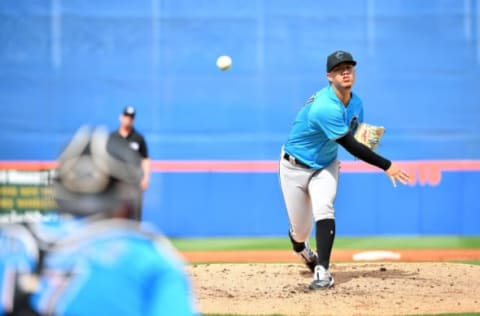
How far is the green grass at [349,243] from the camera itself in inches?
435

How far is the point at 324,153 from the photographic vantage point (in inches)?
262

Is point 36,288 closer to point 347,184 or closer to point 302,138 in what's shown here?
point 302,138

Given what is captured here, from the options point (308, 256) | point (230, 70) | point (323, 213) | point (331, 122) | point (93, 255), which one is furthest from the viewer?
point (230, 70)

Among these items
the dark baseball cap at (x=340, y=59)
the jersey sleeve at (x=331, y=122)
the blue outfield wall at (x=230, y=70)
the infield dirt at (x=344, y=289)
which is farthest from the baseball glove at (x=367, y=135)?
the blue outfield wall at (x=230, y=70)

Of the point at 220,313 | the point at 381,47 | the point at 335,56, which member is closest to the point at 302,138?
the point at 335,56

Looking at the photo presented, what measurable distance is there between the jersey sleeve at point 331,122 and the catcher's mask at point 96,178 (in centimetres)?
456

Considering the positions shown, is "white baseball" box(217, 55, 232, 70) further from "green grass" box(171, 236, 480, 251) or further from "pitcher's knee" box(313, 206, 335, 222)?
"pitcher's knee" box(313, 206, 335, 222)

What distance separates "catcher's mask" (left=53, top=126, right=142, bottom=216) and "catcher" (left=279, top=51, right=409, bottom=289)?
458 cm

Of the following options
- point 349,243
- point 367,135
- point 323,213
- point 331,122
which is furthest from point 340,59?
point 349,243

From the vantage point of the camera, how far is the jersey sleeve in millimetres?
6273

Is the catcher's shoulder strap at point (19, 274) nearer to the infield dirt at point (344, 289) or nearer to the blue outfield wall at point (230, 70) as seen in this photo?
the infield dirt at point (344, 289)

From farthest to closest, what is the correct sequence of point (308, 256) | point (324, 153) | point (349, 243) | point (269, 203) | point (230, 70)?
point (230, 70) < point (269, 203) < point (349, 243) < point (308, 256) < point (324, 153)

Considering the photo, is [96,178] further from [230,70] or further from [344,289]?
[230,70]

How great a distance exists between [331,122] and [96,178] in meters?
4.64
